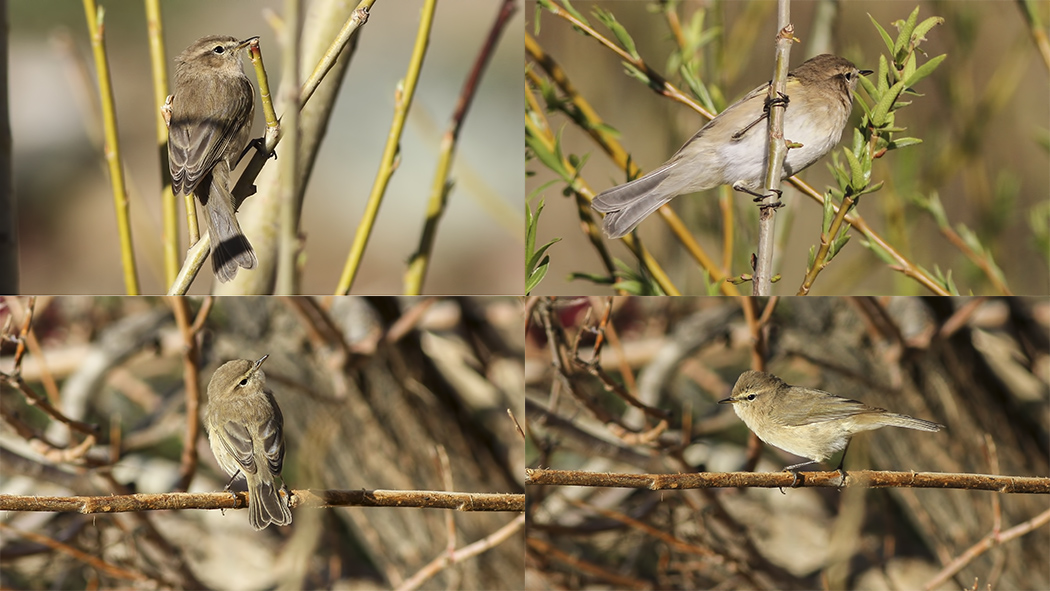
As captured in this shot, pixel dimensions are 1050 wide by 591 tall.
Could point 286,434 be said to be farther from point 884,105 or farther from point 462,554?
point 884,105

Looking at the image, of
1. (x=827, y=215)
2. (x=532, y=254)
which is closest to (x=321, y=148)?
(x=532, y=254)

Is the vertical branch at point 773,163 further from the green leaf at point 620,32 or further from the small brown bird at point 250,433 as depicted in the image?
the small brown bird at point 250,433

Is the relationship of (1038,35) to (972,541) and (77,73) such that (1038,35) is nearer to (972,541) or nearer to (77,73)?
(972,541)

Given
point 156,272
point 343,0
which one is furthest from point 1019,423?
point 156,272

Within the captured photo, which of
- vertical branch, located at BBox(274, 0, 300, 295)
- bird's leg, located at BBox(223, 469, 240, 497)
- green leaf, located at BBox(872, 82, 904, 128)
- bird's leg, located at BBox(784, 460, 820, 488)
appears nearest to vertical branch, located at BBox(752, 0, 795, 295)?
green leaf, located at BBox(872, 82, 904, 128)

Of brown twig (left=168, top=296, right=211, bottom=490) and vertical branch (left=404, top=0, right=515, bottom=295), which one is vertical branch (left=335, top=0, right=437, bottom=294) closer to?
vertical branch (left=404, top=0, right=515, bottom=295)

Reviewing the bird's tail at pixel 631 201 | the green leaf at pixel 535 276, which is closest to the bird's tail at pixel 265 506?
the green leaf at pixel 535 276

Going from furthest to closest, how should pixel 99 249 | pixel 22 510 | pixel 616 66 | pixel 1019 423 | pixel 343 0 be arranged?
pixel 99 249, pixel 616 66, pixel 1019 423, pixel 22 510, pixel 343 0
